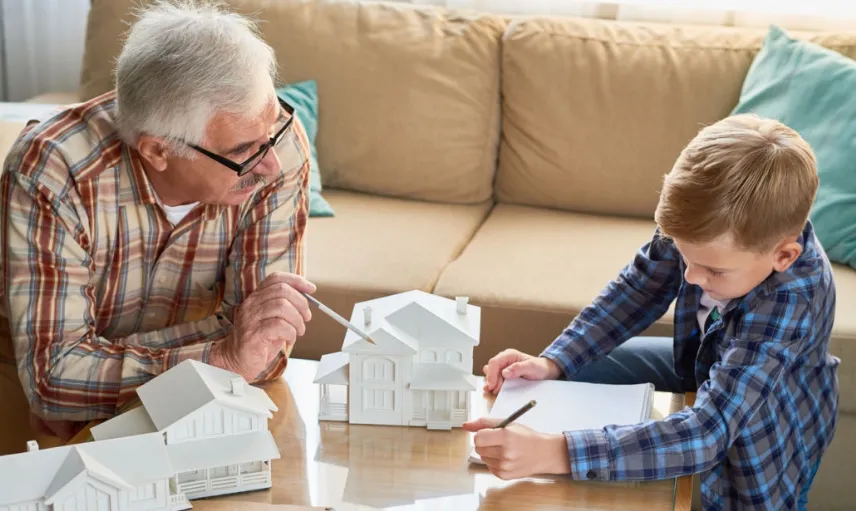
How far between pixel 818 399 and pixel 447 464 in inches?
24.1

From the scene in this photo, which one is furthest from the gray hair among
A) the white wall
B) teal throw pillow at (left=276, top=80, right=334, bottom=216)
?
the white wall

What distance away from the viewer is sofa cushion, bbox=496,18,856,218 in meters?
2.57

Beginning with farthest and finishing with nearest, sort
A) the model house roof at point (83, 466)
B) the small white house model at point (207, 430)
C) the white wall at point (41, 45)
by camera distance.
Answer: the white wall at point (41, 45), the small white house model at point (207, 430), the model house roof at point (83, 466)

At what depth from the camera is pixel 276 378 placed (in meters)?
1.62

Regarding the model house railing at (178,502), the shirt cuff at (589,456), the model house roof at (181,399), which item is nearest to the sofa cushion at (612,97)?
the shirt cuff at (589,456)

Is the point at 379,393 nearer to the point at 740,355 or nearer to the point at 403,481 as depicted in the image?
the point at 403,481

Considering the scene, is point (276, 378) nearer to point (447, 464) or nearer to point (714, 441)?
point (447, 464)

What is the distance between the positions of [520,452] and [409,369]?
21 cm

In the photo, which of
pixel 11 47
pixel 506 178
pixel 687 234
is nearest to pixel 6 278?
pixel 687 234

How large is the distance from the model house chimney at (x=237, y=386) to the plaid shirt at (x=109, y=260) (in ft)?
0.82

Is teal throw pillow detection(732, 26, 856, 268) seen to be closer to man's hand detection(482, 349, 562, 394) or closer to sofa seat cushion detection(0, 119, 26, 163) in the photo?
man's hand detection(482, 349, 562, 394)

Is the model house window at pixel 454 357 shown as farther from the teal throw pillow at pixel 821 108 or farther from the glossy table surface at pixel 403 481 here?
the teal throw pillow at pixel 821 108

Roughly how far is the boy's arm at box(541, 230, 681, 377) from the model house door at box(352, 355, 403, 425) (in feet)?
1.14

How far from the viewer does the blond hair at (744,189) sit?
54.1 inches
